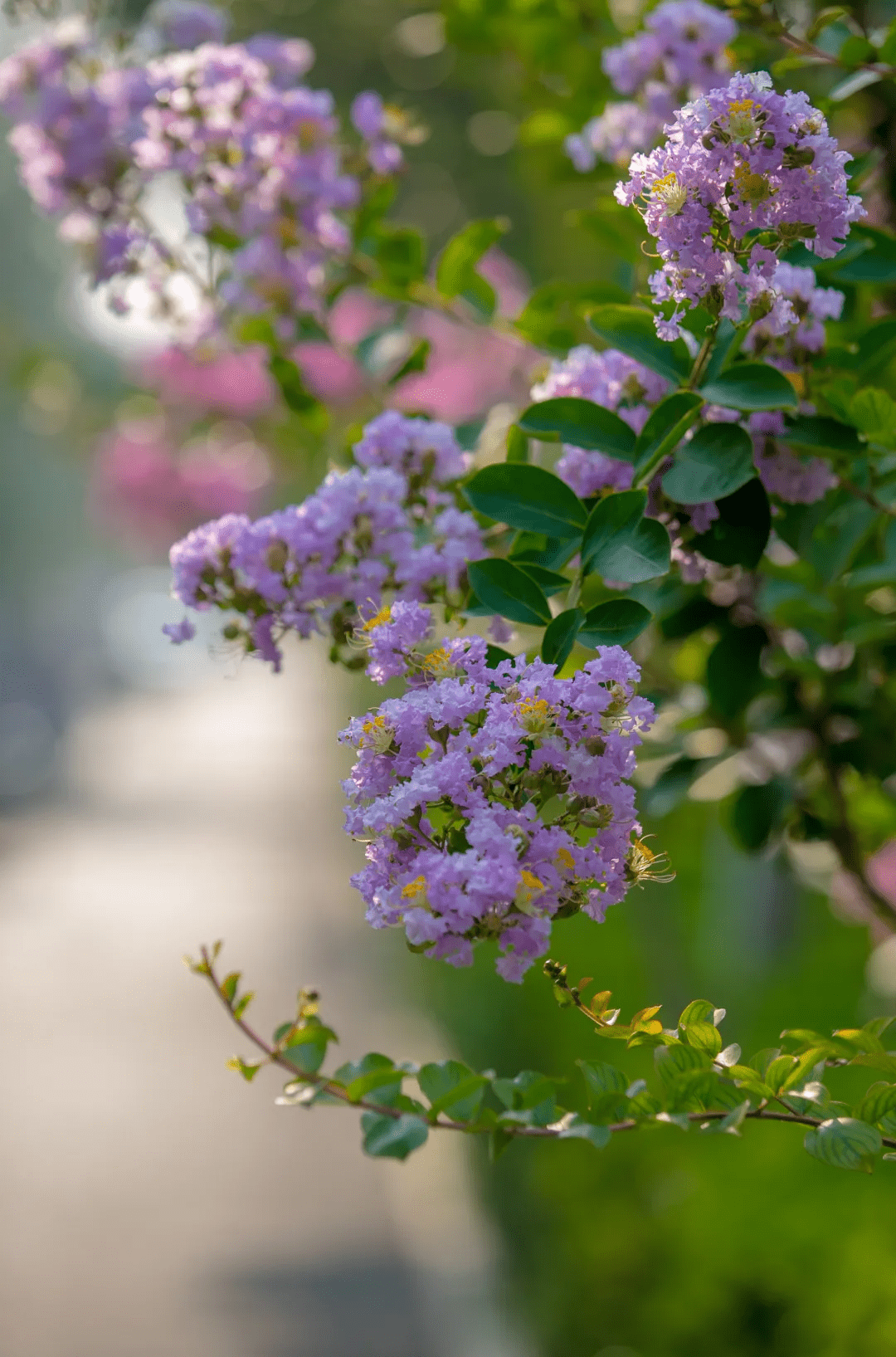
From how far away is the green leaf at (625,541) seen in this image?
949mm

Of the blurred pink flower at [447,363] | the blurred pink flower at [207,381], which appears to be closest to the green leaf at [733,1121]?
the blurred pink flower at [447,363]

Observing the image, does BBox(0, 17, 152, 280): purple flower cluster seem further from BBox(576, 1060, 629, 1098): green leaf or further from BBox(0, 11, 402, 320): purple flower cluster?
BBox(576, 1060, 629, 1098): green leaf

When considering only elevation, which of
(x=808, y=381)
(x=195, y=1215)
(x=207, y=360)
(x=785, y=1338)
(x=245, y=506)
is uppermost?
(x=245, y=506)

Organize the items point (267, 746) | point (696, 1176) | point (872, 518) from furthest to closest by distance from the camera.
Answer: point (267, 746) < point (696, 1176) < point (872, 518)

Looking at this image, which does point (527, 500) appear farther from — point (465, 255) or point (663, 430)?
point (465, 255)

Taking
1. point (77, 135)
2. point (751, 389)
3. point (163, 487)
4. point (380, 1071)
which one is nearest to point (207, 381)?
point (163, 487)

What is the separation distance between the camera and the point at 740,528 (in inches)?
43.9

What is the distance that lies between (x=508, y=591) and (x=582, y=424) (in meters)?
0.16

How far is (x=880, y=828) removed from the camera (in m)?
1.83

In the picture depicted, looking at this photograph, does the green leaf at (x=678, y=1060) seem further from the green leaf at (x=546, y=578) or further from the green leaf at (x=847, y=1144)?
the green leaf at (x=546, y=578)

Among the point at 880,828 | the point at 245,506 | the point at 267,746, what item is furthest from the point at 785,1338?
the point at 267,746

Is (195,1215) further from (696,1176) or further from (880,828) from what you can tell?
(880,828)

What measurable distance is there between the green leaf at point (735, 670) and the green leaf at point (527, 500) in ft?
1.56

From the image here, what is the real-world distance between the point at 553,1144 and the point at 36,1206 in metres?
1.70
